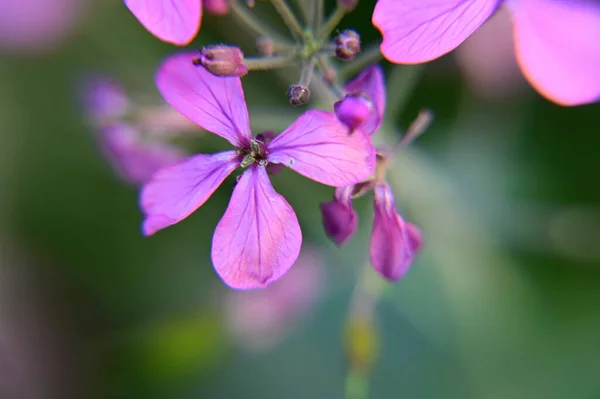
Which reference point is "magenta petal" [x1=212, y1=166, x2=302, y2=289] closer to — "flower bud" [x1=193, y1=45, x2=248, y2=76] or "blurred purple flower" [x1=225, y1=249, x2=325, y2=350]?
"flower bud" [x1=193, y1=45, x2=248, y2=76]

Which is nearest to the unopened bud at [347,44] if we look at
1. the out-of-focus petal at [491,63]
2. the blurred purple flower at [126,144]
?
the blurred purple flower at [126,144]

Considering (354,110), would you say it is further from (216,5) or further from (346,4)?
(216,5)

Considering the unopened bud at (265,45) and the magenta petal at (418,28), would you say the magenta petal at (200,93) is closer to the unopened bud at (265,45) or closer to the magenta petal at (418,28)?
the unopened bud at (265,45)

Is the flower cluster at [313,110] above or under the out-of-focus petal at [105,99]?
under

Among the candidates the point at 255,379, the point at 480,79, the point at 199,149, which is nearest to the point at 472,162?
the point at 480,79

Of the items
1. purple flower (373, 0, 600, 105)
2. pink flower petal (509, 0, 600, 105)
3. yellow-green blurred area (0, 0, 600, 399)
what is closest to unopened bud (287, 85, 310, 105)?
purple flower (373, 0, 600, 105)

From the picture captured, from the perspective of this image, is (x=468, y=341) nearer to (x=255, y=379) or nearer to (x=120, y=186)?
(x=255, y=379)

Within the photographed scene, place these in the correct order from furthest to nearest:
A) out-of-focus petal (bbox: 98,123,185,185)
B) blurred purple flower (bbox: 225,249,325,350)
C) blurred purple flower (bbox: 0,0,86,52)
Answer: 1. blurred purple flower (bbox: 0,0,86,52)
2. blurred purple flower (bbox: 225,249,325,350)
3. out-of-focus petal (bbox: 98,123,185,185)
